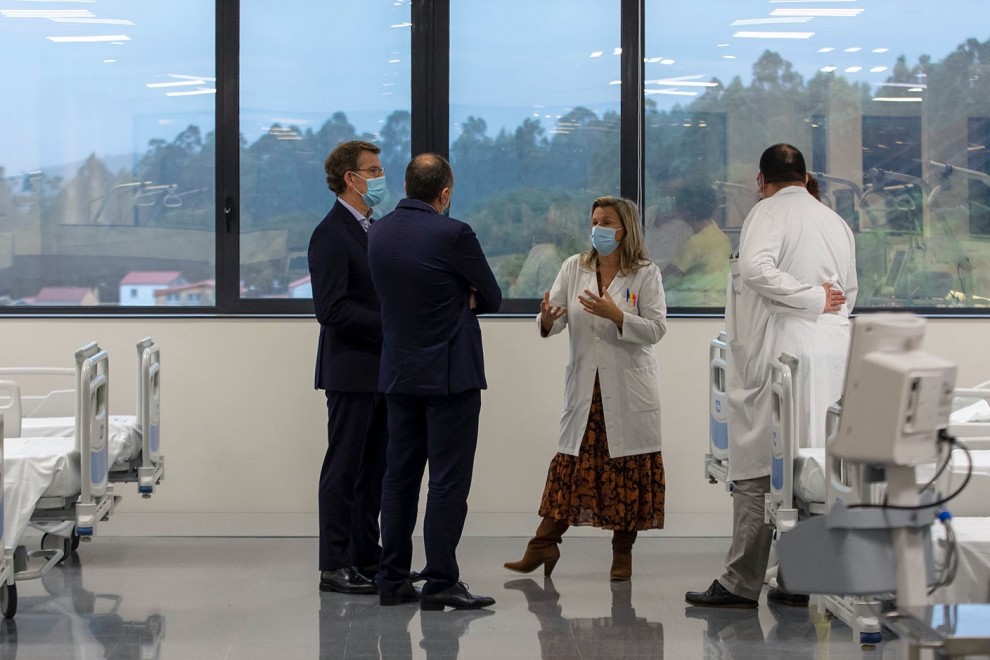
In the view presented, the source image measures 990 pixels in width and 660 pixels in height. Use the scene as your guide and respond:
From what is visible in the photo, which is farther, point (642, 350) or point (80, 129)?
point (80, 129)

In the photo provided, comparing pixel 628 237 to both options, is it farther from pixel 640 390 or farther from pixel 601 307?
pixel 640 390

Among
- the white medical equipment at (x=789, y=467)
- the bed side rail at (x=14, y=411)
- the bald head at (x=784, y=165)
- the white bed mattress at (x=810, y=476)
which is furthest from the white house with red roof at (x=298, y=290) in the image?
the white bed mattress at (x=810, y=476)

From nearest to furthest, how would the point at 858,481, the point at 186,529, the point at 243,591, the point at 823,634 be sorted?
the point at 858,481, the point at 823,634, the point at 243,591, the point at 186,529

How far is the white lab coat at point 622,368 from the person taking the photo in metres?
4.83

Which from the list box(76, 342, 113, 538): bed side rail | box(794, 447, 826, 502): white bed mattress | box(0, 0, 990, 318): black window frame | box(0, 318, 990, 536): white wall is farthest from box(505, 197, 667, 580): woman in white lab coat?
box(76, 342, 113, 538): bed side rail

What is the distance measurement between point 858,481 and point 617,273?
6.19 ft

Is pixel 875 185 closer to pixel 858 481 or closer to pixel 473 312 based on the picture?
pixel 473 312

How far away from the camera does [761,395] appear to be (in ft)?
14.5

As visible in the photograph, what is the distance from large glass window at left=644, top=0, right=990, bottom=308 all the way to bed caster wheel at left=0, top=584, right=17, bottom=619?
337 cm

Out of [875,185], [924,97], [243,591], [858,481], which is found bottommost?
[243,591]

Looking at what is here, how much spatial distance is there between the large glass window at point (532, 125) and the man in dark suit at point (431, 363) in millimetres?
1831

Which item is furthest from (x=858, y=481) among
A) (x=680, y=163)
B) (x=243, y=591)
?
(x=680, y=163)

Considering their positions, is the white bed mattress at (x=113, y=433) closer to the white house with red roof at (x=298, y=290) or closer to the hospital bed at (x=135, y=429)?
the hospital bed at (x=135, y=429)

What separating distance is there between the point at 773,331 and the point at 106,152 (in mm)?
3495
